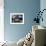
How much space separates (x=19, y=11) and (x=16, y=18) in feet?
1.03

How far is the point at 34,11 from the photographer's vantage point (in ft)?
17.5

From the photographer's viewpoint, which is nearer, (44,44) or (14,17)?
(44,44)

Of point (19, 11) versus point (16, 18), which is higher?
point (19, 11)

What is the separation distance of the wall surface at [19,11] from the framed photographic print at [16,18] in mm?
122

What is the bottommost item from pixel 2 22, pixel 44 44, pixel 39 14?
pixel 44 44

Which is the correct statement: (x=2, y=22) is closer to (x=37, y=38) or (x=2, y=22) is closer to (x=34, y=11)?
(x=34, y=11)

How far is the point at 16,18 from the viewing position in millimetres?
5379

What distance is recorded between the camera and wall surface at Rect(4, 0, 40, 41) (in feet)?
17.4

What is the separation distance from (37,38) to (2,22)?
306cm

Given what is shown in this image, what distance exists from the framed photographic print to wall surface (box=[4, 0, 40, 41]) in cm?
12

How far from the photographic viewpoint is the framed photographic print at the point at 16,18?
5336 mm

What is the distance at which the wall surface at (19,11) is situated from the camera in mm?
5305

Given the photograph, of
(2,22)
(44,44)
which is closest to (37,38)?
(44,44)

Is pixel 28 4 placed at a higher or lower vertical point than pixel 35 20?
higher
